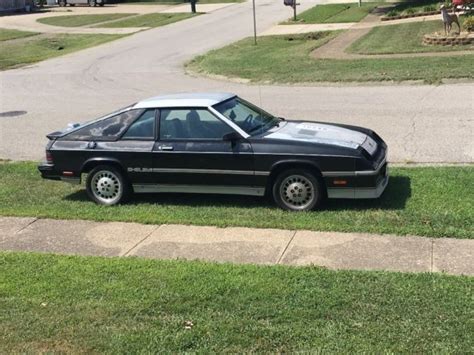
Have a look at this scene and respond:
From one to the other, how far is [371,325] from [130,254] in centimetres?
282

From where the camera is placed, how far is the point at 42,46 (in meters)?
35.8

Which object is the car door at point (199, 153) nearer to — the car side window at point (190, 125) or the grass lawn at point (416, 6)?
the car side window at point (190, 125)

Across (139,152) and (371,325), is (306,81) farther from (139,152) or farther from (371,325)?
(371,325)

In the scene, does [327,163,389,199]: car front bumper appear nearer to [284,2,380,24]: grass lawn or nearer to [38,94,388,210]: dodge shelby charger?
[38,94,388,210]: dodge shelby charger

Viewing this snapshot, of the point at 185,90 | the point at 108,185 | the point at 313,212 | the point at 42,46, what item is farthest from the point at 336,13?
the point at 313,212

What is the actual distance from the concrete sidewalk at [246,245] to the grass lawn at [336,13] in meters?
30.5

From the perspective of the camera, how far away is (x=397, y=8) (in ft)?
128

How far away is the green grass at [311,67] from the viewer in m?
18.1

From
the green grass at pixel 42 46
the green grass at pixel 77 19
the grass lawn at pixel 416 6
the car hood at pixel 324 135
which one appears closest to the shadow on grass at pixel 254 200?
the car hood at pixel 324 135

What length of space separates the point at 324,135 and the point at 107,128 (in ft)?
9.11

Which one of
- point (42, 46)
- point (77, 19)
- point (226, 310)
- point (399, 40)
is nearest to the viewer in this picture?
point (226, 310)

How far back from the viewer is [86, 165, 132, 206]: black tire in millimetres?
8602

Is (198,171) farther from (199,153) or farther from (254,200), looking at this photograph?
(254,200)

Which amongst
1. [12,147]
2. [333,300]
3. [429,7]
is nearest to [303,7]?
[429,7]
